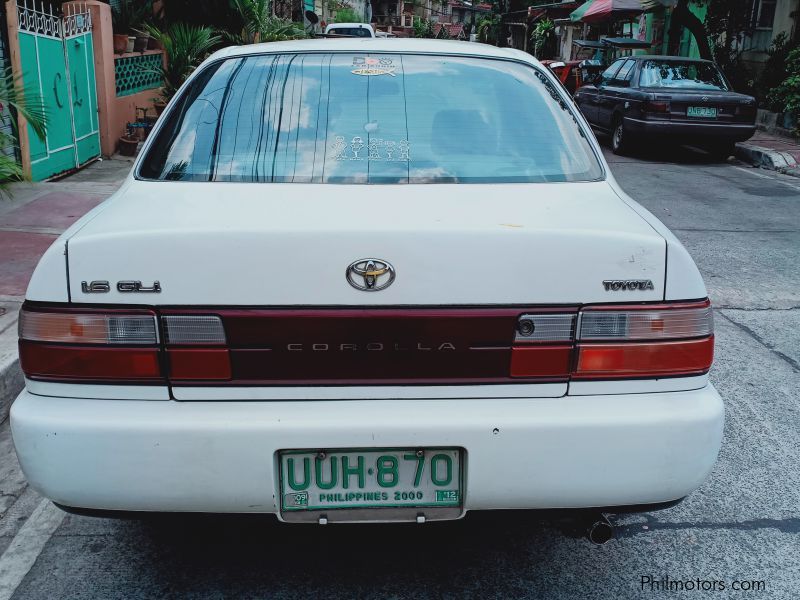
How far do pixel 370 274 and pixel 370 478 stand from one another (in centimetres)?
52

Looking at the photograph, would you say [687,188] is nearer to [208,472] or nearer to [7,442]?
[7,442]

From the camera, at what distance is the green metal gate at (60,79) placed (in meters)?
8.73

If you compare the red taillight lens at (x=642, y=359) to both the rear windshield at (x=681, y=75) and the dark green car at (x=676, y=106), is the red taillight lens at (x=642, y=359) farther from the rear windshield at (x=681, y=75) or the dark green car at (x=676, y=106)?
the rear windshield at (x=681, y=75)

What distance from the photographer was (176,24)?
524 inches

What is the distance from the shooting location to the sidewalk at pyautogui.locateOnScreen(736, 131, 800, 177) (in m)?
12.2

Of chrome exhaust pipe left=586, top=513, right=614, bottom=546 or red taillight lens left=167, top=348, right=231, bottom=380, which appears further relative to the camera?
chrome exhaust pipe left=586, top=513, right=614, bottom=546

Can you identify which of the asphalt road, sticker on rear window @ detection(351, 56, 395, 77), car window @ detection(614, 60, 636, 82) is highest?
sticker on rear window @ detection(351, 56, 395, 77)

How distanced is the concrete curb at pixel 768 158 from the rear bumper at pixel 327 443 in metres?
11.0

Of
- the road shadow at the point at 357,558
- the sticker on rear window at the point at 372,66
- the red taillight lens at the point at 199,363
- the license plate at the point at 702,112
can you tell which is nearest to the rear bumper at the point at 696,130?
the license plate at the point at 702,112

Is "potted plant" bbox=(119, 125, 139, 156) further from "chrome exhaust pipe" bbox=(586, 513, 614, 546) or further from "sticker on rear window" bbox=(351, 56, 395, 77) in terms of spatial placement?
"chrome exhaust pipe" bbox=(586, 513, 614, 546)

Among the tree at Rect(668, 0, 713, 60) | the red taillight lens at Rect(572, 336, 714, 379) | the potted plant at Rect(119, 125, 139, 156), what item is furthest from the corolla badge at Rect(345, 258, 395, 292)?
the tree at Rect(668, 0, 713, 60)

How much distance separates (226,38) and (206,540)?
1346 centimetres

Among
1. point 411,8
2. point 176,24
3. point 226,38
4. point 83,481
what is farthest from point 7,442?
point 411,8

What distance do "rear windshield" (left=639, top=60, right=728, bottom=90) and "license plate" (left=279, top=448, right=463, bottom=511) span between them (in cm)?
1187
